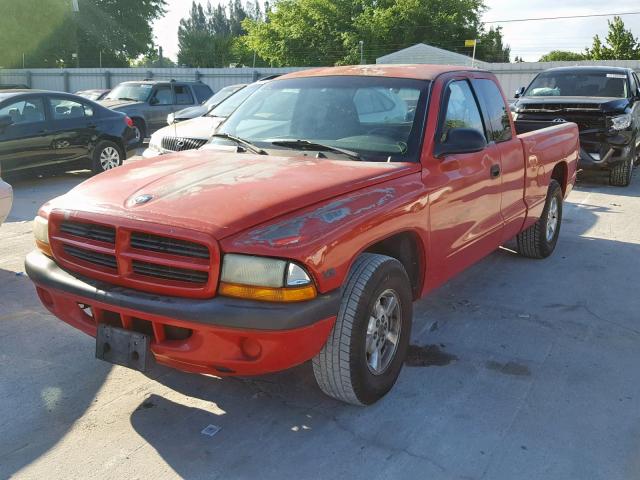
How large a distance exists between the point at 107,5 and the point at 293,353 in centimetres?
5402

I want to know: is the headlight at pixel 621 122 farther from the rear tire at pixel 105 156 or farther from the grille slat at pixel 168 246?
the grille slat at pixel 168 246

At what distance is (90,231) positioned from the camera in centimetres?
300

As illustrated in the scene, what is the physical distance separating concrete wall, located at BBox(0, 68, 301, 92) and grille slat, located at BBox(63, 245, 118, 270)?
75.5 ft

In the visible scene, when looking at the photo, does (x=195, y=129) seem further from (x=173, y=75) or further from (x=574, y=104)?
(x=173, y=75)

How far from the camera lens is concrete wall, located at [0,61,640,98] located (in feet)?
78.6

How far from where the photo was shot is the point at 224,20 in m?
127

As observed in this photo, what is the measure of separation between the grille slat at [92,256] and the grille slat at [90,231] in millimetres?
72

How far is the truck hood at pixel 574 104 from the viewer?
975cm

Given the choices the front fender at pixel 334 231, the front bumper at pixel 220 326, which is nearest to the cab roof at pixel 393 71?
the front fender at pixel 334 231

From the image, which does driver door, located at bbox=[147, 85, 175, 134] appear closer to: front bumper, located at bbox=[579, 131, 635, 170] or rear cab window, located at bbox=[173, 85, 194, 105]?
rear cab window, located at bbox=[173, 85, 194, 105]

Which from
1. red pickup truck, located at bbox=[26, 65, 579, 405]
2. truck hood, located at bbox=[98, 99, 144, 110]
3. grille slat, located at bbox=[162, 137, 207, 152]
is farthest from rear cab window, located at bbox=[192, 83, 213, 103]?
red pickup truck, located at bbox=[26, 65, 579, 405]

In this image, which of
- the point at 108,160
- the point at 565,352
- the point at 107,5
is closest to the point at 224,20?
the point at 107,5

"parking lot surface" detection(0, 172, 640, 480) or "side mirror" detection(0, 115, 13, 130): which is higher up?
"side mirror" detection(0, 115, 13, 130)

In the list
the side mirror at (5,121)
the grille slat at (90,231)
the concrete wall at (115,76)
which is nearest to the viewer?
the grille slat at (90,231)
